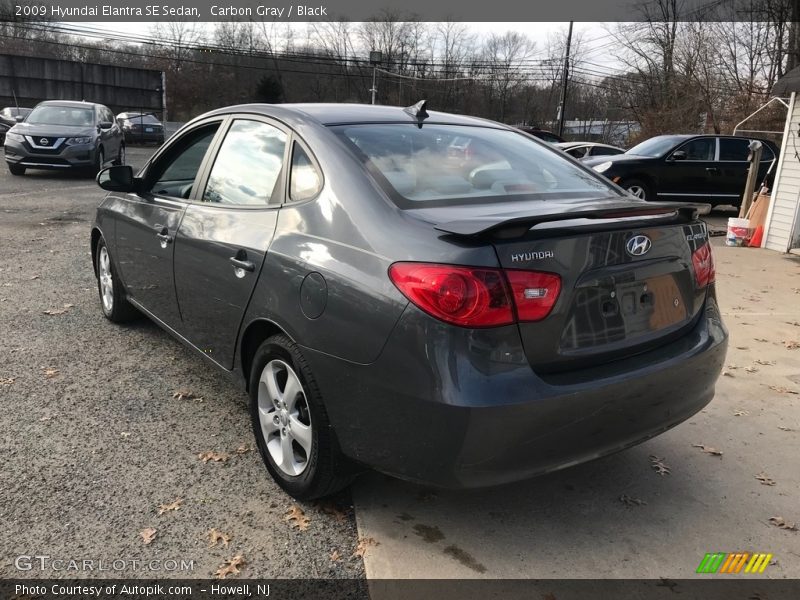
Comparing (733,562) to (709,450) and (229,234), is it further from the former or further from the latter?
(229,234)

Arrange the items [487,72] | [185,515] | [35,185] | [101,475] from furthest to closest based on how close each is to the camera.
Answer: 1. [487,72]
2. [35,185]
3. [101,475]
4. [185,515]

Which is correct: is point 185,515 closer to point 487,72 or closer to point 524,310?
point 524,310

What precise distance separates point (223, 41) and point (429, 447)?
62.8 metres

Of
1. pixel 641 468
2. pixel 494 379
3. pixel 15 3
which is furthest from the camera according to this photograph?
pixel 15 3

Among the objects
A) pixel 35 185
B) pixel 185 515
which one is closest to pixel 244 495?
pixel 185 515

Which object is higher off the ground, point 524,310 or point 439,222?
point 439,222

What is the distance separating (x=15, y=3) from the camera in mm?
49156

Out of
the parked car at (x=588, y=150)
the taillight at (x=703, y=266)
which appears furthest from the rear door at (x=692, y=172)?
the taillight at (x=703, y=266)

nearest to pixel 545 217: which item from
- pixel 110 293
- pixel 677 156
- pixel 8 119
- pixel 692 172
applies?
pixel 110 293

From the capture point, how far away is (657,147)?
12750 mm

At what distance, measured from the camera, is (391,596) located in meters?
2.23

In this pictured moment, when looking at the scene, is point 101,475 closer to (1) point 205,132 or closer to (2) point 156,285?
(2) point 156,285

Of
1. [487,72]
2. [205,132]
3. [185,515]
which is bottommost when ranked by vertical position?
[185,515]

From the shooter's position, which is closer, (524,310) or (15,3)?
(524,310)
